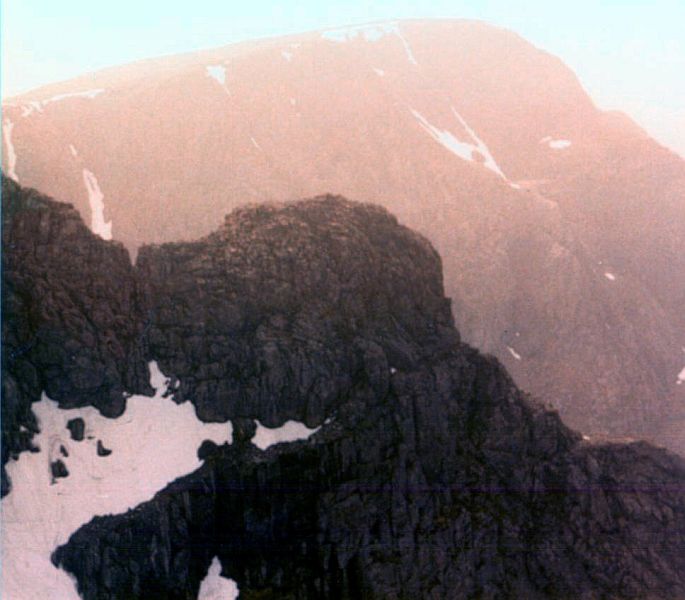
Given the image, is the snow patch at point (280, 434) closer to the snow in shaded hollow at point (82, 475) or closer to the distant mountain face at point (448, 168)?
the snow in shaded hollow at point (82, 475)

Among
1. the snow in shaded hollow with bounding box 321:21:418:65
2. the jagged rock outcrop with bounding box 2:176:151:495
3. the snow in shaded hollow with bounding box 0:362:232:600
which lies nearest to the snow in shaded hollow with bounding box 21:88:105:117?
the snow in shaded hollow with bounding box 321:21:418:65

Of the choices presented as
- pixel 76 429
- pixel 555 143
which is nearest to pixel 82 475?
pixel 76 429

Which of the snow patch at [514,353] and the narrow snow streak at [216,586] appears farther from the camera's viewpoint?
the snow patch at [514,353]

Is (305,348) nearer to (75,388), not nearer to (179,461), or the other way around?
(179,461)

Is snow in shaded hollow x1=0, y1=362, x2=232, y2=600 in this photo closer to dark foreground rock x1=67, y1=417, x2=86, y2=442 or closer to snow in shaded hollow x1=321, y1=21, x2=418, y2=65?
dark foreground rock x1=67, y1=417, x2=86, y2=442

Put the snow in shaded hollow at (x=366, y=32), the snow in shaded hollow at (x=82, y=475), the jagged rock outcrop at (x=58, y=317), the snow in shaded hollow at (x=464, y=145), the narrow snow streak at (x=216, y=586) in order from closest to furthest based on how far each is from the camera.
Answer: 1. the snow in shaded hollow at (x=82, y=475)
2. the narrow snow streak at (x=216, y=586)
3. the jagged rock outcrop at (x=58, y=317)
4. the snow in shaded hollow at (x=366, y=32)
5. the snow in shaded hollow at (x=464, y=145)

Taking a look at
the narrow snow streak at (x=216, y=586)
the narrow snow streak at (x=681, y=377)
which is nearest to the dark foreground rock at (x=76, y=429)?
the narrow snow streak at (x=216, y=586)
